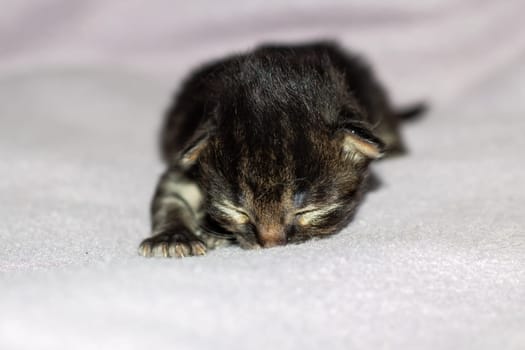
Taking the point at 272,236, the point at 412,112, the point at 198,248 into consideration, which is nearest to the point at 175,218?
the point at 198,248

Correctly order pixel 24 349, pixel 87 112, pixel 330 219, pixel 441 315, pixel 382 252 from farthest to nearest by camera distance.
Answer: pixel 87 112 → pixel 330 219 → pixel 382 252 → pixel 441 315 → pixel 24 349

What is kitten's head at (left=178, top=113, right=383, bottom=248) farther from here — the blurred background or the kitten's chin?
the blurred background

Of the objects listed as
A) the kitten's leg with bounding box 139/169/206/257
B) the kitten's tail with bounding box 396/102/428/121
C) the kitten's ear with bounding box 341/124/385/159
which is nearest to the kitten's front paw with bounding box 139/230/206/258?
the kitten's leg with bounding box 139/169/206/257

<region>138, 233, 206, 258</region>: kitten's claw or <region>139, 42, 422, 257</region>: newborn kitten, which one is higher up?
<region>139, 42, 422, 257</region>: newborn kitten

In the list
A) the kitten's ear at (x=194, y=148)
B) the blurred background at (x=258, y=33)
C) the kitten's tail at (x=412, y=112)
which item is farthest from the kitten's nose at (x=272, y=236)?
the blurred background at (x=258, y=33)

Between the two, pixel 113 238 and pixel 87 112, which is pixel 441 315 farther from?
pixel 87 112

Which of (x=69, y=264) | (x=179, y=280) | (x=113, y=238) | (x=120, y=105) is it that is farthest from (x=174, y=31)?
(x=179, y=280)
